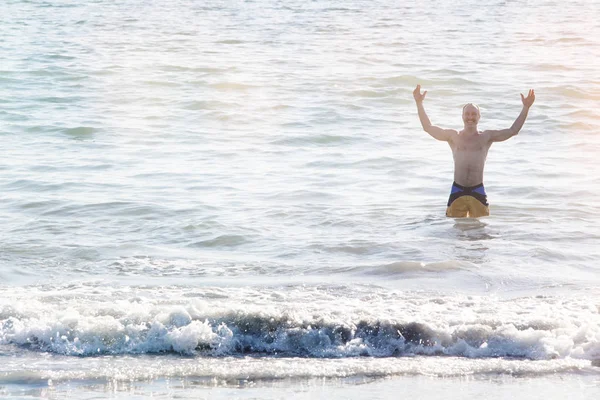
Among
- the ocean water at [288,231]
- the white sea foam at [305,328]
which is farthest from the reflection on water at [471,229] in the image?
the white sea foam at [305,328]

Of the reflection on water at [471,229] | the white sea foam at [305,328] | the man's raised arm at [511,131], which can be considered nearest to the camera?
the white sea foam at [305,328]

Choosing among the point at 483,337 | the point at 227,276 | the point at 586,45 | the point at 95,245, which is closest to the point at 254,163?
the point at 95,245

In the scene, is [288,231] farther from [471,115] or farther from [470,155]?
[471,115]

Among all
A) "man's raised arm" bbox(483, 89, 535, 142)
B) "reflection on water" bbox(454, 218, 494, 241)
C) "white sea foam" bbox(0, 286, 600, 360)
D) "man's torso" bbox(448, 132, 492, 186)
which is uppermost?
"man's raised arm" bbox(483, 89, 535, 142)

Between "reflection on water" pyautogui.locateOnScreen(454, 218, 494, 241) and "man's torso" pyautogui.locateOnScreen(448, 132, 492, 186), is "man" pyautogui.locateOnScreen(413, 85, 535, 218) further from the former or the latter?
"reflection on water" pyautogui.locateOnScreen(454, 218, 494, 241)

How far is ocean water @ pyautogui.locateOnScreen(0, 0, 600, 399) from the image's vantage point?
6254 mm

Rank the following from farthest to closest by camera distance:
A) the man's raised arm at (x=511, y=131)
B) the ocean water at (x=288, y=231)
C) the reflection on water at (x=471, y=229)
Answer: the reflection on water at (x=471, y=229)
the man's raised arm at (x=511, y=131)
the ocean water at (x=288, y=231)

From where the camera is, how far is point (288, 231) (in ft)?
34.4

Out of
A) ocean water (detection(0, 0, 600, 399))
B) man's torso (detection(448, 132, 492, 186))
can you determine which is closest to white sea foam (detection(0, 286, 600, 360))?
ocean water (detection(0, 0, 600, 399))

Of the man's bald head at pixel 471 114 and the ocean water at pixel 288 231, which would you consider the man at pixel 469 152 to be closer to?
the man's bald head at pixel 471 114

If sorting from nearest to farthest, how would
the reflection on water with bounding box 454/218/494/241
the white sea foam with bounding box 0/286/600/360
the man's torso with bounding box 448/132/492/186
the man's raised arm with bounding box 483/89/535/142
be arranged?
the white sea foam with bounding box 0/286/600/360
the man's raised arm with bounding box 483/89/535/142
the reflection on water with bounding box 454/218/494/241
the man's torso with bounding box 448/132/492/186

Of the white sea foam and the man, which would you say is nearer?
the white sea foam

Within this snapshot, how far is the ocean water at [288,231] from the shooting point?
246 inches

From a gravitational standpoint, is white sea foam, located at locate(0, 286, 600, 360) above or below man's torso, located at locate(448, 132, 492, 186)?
below
